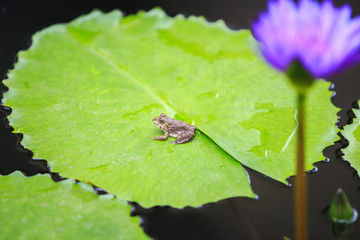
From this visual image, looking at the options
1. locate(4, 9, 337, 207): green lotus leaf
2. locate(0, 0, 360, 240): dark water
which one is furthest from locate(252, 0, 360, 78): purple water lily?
locate(4, 9, 337, 207): green lotus leaf

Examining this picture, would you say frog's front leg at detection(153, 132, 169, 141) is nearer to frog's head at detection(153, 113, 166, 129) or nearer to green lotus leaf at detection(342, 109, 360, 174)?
frog's head at detection(153, 113, 166, 129)

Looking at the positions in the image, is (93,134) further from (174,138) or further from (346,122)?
(346,122)

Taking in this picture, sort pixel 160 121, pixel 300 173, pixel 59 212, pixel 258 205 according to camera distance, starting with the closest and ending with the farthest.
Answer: pixel 300 173 → pixel 59 212 → pixel 258 205 → pixel 160 121

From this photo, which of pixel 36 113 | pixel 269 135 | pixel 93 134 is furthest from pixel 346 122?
pixel 36 113

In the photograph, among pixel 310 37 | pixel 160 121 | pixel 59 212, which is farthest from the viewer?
pixel 160 121

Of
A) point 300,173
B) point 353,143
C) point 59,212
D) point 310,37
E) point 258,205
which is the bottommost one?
point 59,212

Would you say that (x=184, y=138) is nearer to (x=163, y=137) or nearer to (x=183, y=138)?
(x=183, y=138)

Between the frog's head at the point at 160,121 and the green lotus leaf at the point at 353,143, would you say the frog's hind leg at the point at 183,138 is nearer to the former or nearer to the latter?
the frog's head at the point at 160,121

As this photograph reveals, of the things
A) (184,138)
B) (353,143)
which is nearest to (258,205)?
(184,138)
